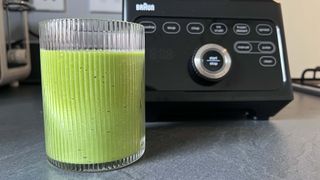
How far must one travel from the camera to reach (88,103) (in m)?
0.26

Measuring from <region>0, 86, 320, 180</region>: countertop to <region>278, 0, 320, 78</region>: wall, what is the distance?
525 millimetres

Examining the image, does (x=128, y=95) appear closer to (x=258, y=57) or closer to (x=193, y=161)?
(x=193, y=161)

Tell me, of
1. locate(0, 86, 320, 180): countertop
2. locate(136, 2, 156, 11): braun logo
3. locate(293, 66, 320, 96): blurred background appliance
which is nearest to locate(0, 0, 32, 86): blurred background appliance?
locate(0, 86, 320, 180): countertop

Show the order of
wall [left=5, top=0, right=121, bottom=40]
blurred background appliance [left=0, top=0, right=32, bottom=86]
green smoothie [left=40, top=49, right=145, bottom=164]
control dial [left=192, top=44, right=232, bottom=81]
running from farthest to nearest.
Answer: wall [left=5, top=0, right=121, bottom=40] → blurred background appliance [left=0, top=0, right=32, bottom=86] → control dial [left=192, top=44, right=232, bottom=81] → green smoothie [left=40, top=49, right=145, bottom=164]

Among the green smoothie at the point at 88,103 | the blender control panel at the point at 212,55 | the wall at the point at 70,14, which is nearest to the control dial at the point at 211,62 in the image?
the blender control panel at the point at 212,55

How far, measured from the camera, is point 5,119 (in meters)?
0.46

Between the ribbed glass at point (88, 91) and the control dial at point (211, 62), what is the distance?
5.7 inches

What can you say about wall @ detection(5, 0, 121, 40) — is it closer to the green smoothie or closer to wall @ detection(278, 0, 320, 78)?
wall @ detection(278, 0, 320, 78)

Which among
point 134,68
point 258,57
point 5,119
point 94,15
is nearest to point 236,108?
point 258,57

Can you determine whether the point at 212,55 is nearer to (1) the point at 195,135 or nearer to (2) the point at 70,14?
(1) the point at 195,135

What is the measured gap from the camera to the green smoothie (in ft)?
0.84

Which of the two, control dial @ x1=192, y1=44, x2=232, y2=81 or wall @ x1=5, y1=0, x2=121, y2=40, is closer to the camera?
control dial @ x1=192, y1=44, x2=232, y2=81

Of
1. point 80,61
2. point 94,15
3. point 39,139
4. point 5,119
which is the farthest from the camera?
point 94,15

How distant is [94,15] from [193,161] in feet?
Result: 2.26
